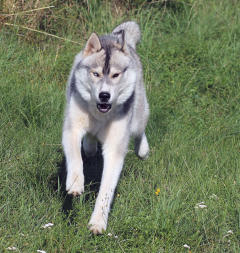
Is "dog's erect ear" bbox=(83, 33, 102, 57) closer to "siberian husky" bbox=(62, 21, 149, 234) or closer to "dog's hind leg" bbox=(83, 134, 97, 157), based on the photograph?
"siberian husky" bbox=(62, 21, 149, 234)

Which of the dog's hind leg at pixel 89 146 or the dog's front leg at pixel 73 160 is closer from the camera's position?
the dog's front leg at pixel 73 160

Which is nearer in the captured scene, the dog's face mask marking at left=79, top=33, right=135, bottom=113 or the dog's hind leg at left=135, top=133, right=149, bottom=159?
the dog's face mask marking at left=79, top=33, right=135, bottom=113

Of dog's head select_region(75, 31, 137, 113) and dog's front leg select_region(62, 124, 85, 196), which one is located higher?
dog's head select_region(75, 31, 137, 113)

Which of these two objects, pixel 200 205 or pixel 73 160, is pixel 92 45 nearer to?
pixel 73 160

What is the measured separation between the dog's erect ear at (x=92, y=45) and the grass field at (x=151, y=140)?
1107 mm

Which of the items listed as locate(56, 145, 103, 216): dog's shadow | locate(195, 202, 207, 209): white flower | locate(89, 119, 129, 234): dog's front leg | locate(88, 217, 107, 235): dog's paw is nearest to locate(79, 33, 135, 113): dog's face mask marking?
locate(89, 119, 129, 234): dog's front leg

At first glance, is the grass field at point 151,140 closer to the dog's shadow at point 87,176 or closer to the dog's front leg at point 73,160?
the dog's shadow at point 87,176

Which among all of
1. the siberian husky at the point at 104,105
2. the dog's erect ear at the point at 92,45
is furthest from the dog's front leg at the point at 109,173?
the dog's erect ear at the point at 92,45

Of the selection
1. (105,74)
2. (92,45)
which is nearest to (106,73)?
(105,74)

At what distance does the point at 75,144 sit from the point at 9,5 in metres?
3.63

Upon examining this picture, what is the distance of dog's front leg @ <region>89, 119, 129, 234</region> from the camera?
13.9 ft

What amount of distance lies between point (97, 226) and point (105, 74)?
1454mm

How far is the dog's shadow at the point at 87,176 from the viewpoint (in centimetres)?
474

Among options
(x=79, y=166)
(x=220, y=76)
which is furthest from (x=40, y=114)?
(x=220, y=76)
